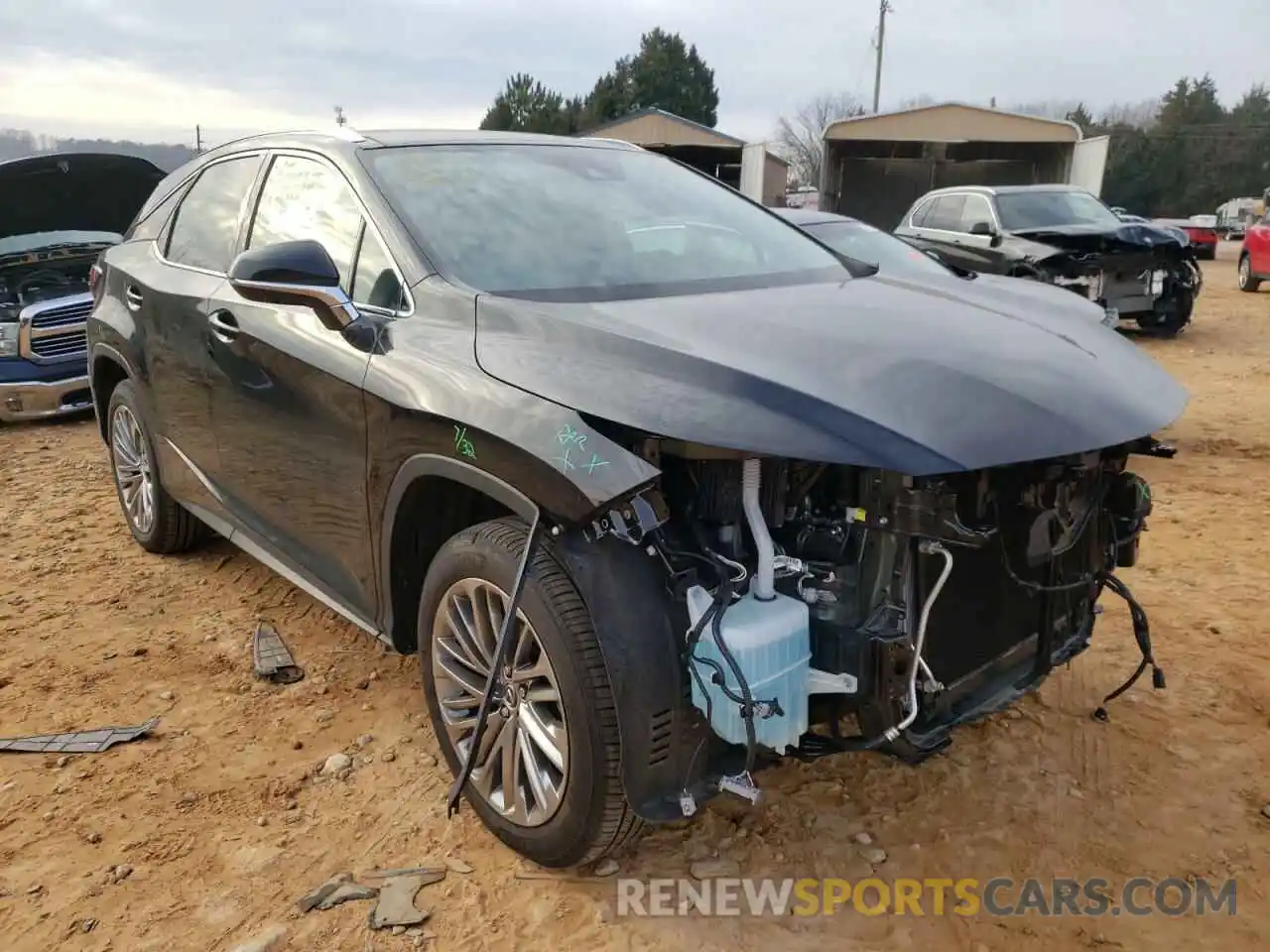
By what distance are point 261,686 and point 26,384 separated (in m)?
5.58

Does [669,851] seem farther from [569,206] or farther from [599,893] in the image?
[569,206]

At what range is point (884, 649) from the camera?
2.16m

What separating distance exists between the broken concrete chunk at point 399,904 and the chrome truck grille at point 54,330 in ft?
21.8

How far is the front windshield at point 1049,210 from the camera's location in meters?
10.9

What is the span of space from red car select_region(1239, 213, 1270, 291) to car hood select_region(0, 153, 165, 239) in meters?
16.8

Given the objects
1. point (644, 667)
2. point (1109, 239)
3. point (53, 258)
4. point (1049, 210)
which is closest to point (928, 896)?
point (644, 667)

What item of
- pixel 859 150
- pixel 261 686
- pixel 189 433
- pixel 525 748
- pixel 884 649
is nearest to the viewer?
pixel 884 649

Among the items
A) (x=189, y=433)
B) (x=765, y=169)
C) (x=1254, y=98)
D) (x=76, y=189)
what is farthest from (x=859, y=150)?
(x=1254, y=98)

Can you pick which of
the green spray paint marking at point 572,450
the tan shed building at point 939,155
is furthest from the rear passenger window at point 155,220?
the tan shed building at point 939,155

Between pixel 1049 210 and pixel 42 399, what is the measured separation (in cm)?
998

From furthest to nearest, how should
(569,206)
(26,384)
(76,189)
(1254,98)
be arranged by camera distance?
(1254,98) < (76,189) < (26,384) < (569,206)

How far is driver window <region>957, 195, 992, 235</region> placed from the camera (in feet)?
36.2

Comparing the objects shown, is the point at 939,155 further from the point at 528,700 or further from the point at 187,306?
the point at 528,700

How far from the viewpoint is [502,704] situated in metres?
2.51
